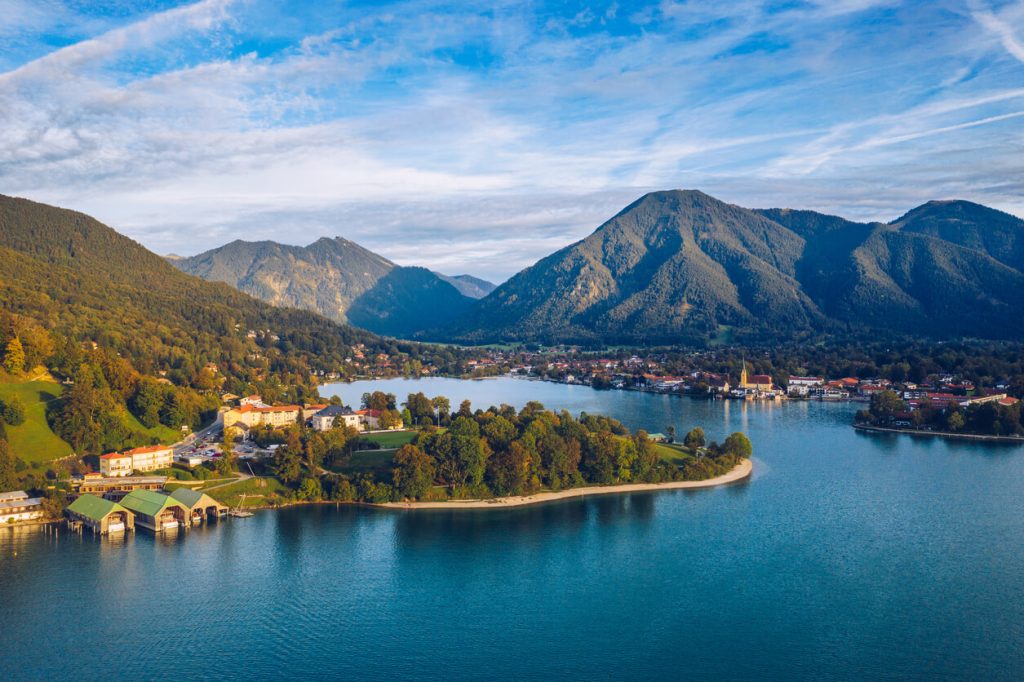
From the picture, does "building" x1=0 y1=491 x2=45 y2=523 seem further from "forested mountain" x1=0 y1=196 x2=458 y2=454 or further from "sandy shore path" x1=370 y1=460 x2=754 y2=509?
"sandy shore path" x1=370 y1=460 x2=754 y2=509

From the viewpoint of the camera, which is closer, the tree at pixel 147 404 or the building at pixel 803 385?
the tree at pixel 147 404

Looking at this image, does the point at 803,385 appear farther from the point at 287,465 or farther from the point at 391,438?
the point at 287,465

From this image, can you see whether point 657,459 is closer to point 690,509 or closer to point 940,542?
point 690,509

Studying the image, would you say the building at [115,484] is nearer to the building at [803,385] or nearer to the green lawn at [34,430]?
the green lawn at [34,430]

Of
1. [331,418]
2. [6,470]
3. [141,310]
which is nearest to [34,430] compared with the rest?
[6,470]

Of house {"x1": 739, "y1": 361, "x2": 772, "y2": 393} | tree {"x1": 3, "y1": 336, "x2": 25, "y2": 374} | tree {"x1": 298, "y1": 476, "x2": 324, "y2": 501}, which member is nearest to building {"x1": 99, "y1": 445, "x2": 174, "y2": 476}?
tree {"x1": 298, "y1": 476, "x2": 324, "y2": 501}

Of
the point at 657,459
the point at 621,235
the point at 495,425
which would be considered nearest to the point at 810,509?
the point at 657,459

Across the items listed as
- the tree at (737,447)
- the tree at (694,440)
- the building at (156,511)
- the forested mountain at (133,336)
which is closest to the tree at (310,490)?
the building at (156,511)
